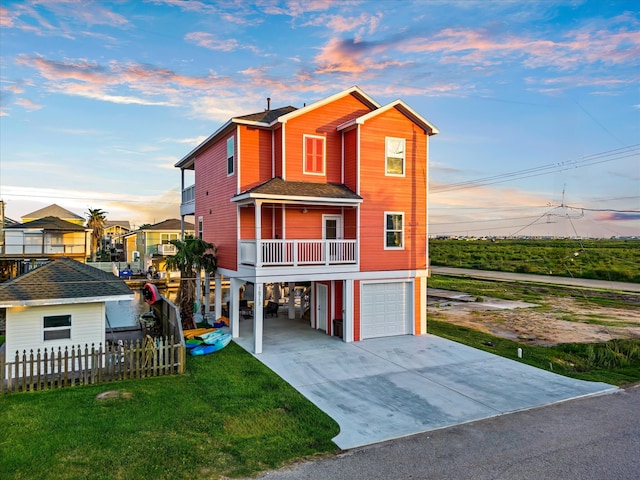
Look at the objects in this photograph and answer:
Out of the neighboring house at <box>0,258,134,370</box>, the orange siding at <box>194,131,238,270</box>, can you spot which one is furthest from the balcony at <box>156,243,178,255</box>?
the neighboring house at <box>0,258,134,370</box>

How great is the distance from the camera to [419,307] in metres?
18.2

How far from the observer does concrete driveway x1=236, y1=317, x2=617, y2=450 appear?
30.3 feet

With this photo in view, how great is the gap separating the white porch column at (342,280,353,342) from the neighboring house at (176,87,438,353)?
0.13 feet

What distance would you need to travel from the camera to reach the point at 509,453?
25.1ft

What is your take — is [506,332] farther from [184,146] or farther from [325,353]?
[184,146]

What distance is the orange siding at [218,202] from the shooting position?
1764 cm

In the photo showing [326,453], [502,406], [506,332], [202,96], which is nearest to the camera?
[326,453]

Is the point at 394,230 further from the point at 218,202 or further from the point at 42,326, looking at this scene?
the point at 42,326

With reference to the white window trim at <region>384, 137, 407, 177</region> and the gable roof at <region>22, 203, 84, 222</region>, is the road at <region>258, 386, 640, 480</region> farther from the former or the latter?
the gable roof at <region>22, 203, 84, 222</region>

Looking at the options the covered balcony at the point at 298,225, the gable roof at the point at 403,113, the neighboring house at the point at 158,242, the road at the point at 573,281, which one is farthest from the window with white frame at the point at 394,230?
the neighboring house at the point at 158,242

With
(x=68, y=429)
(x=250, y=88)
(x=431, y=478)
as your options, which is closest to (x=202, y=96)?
(x=250, y=88)

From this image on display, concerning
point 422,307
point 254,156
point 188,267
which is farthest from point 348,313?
point 254,156

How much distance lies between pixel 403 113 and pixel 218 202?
30.6 ft

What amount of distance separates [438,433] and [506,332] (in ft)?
41.4
